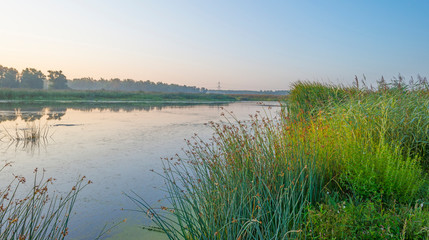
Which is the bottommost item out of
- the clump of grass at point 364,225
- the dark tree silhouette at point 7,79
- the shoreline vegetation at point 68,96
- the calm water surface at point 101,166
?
the calm water surface at point 101,166

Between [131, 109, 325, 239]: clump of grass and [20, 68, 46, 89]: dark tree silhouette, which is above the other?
[20, 68, 46, 89]: dark tree silhouette

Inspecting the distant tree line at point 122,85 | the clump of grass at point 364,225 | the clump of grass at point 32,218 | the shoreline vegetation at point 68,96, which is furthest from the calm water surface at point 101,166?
the distant tree line at point 122,85

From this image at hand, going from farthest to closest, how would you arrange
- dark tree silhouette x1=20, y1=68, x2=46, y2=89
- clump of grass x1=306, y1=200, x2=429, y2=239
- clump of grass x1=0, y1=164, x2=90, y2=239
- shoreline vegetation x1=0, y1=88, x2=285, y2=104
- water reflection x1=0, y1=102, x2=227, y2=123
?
dark tree silhouette x1=20, y1=68, x2=46, y2=89 → shoreline vegetation x1=0, y1=88, x2=285, y2=104 → water reflection x1=0, y1=102, x2=227, y2=123 → clump of grass x1=0, y1=164, x2=90, y2=239 → clump of grass x1=306, y1=200, x2=429, y2=239

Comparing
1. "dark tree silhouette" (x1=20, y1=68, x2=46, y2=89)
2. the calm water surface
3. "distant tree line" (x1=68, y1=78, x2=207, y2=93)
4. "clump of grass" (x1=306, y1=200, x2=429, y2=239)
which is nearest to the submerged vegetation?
"clump of grass" (x1=306, y1=200, x2=429, y2=239)

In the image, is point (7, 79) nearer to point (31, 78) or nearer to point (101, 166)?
point (31, 78)

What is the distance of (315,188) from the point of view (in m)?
3.91

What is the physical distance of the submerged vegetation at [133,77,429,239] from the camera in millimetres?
2809

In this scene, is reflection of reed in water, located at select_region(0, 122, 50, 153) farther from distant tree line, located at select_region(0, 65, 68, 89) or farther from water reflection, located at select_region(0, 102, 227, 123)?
distant tree line, located at select_region(0, 65, 68, 89)

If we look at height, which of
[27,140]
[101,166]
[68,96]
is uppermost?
[68,96]

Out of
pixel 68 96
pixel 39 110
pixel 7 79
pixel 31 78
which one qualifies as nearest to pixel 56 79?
→ pixel 31 78

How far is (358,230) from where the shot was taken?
9.25 ft

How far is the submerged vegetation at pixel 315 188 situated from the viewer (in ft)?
9.21

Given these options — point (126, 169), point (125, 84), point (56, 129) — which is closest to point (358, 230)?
point (126, 169)

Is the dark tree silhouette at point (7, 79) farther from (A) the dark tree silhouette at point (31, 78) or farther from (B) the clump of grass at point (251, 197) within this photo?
(B) the clump of grass at point (251, 197)
